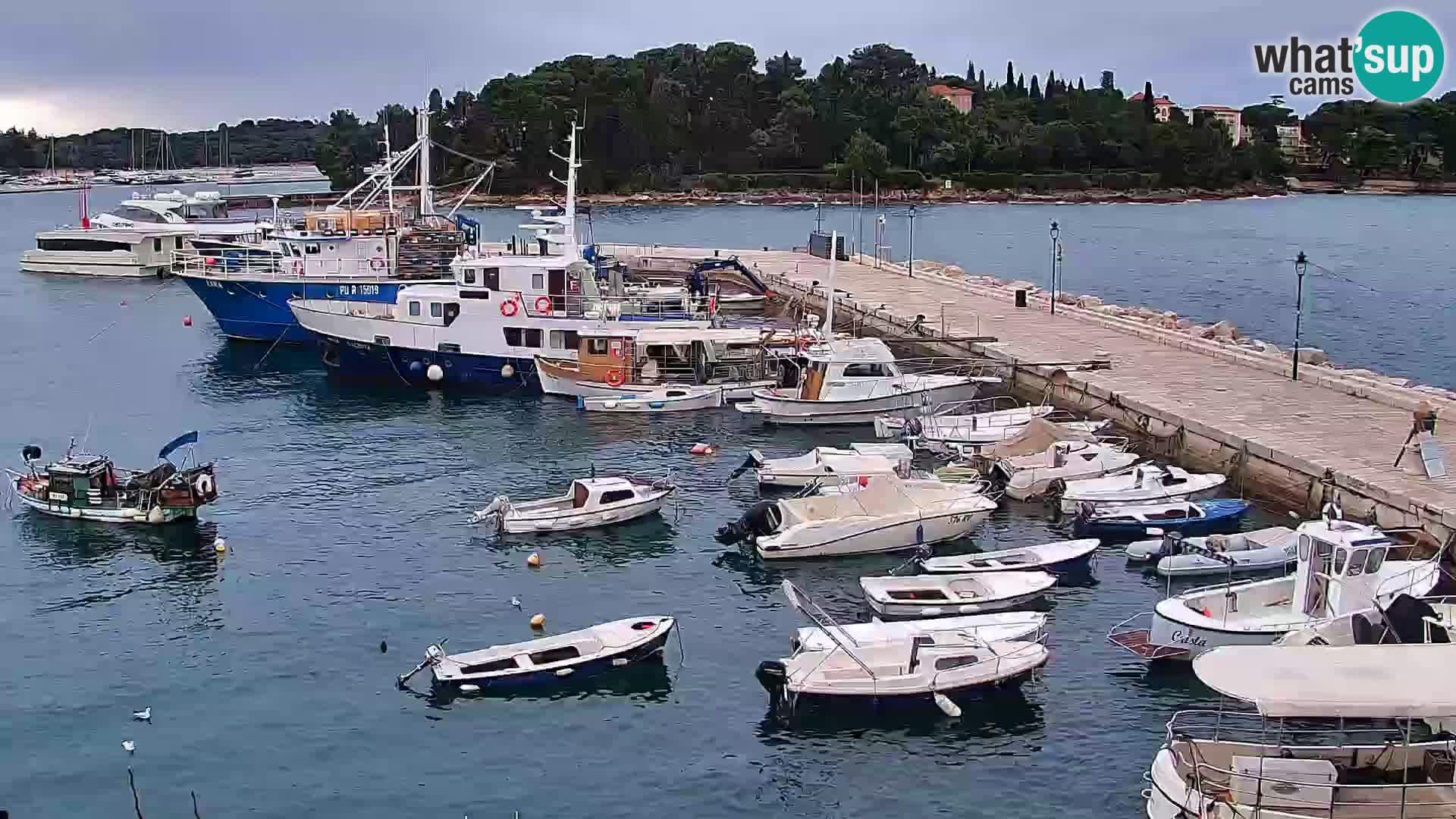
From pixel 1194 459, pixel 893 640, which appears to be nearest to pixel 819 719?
pixel 893 640

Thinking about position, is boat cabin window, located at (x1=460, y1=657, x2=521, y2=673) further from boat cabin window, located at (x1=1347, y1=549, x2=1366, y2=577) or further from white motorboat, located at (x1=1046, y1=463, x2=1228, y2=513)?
white motorboat, located at (x1=1046, y1=463, x2=1228, y2=513)

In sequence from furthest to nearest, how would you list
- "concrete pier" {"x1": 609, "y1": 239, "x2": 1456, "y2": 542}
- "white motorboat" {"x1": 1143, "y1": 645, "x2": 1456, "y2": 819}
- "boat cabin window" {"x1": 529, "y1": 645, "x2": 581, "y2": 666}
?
"concrete pier" {"x1": 609, "y1": 239, "x2": 1456, "y2": 542} < "boat cabin window" {"x1": 529, "y1": 645, "x2": 581, "y2": 666} < "white motorboat" {"x1": 1143, "y1": 645, "x2": 1456, "y2": 819}

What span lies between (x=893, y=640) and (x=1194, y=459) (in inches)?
593

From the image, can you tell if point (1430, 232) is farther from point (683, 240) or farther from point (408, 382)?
point (408, 382)

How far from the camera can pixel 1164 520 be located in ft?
103

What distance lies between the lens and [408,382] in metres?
50.7

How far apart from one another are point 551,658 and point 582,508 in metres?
8.60

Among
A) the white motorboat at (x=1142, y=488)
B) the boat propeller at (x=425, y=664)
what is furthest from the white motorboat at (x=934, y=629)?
the white motorboat at (x=1142, y=488)

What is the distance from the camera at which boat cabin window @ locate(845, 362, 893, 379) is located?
42.6m

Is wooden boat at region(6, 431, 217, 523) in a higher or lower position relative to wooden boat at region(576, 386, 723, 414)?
lower

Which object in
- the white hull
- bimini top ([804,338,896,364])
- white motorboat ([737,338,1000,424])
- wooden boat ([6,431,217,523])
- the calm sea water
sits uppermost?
bimini top ([804,338,896,364])

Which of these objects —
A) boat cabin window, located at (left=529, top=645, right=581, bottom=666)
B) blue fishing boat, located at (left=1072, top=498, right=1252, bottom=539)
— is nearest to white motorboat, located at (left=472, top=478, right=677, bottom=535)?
boat cabin window, located at (left=529, top=645, right=581, bottom=666)

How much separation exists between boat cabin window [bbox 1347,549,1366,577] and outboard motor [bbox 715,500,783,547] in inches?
467

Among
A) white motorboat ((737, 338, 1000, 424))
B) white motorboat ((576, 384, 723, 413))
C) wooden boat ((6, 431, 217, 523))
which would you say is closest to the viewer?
wooden boat ((6, 431, 217, 523))
